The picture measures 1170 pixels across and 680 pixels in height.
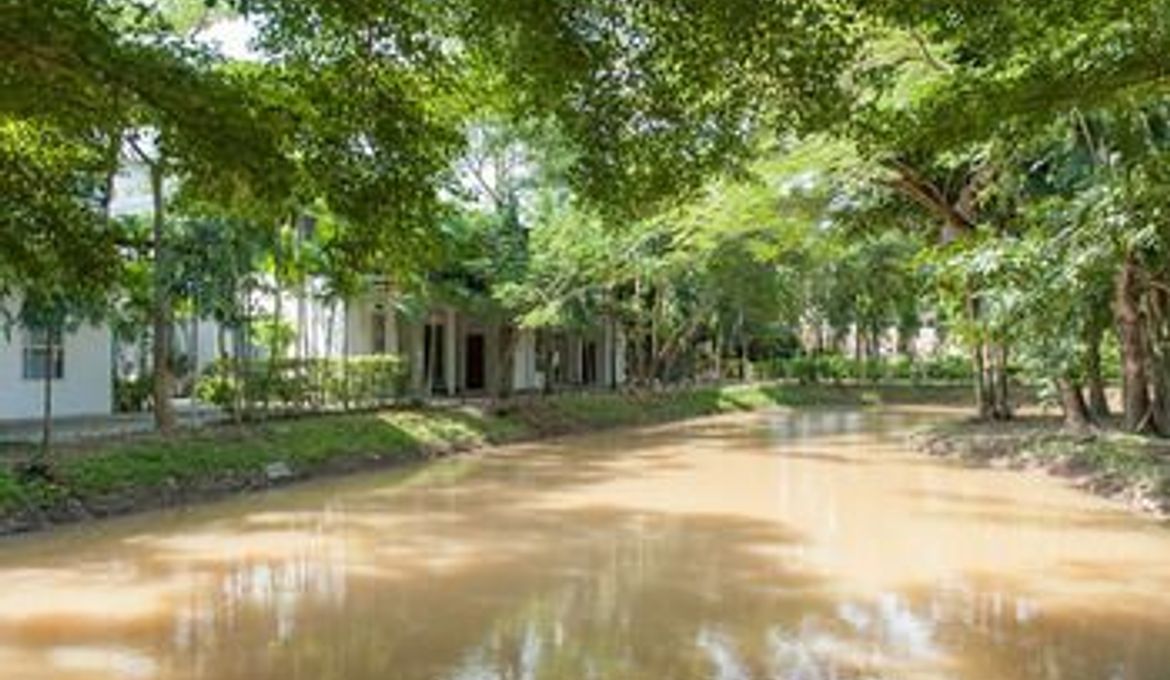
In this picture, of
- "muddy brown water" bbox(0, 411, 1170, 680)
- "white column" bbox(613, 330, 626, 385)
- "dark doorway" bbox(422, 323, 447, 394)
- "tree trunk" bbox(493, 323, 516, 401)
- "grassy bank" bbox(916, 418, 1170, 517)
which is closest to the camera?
"muddy brown water" bbox(0, 411, 1170, 680)

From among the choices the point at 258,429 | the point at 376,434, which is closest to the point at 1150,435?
the point at 376,434

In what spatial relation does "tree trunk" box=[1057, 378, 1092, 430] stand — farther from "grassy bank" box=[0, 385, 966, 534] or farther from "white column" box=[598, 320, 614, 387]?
"white column" box=[598, 320, 614, 387]

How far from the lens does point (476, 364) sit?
126ft

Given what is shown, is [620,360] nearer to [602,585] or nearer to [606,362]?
[606,362]

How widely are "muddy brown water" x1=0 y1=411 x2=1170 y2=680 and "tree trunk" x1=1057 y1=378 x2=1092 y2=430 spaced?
4068mm

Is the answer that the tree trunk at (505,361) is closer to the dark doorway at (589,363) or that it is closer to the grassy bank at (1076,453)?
the dark doorway at (589,363)

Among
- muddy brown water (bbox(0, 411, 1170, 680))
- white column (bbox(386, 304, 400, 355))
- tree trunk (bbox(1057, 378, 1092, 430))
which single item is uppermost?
white column (bbox(386, 304, 400, 355))

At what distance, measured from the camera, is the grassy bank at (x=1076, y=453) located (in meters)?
16.5

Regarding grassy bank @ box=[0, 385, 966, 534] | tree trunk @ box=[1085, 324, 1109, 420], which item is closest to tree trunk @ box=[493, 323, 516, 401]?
grassy bank @ box=[0, 385, 966, 534]

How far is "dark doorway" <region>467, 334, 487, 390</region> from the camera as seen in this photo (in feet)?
124

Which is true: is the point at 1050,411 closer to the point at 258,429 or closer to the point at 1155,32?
the point at 258,429

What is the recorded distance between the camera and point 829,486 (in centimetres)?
1998

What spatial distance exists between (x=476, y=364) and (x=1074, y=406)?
751 inches

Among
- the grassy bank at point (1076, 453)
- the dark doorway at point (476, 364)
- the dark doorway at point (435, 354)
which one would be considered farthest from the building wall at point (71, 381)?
the grassy bank at point (1076, 453)
